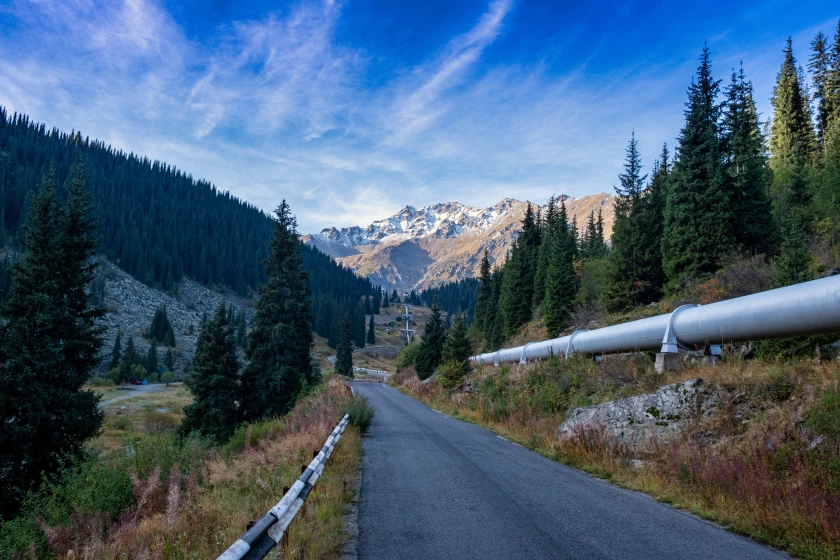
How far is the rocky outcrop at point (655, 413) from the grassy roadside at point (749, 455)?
0.93ft

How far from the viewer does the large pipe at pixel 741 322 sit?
347 inches

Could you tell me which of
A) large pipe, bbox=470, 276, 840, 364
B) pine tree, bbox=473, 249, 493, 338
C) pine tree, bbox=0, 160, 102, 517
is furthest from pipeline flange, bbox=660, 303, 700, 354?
pine tree, bbox=473, 249, 493, 338

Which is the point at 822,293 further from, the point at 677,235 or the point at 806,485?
the point at 677,235

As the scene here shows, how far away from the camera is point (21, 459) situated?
20.0m

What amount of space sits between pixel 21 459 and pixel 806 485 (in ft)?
84.9

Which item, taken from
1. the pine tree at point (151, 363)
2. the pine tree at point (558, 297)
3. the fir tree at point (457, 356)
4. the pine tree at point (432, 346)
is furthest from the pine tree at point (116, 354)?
the pine tree at point (558, 297)

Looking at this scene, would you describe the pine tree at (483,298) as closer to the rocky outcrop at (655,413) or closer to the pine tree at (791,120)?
the pine tree at (791,120)

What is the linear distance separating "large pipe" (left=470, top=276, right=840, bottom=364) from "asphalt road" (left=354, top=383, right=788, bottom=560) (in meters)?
4.63

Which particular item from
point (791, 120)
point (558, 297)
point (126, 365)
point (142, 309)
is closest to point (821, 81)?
point (791, 120)

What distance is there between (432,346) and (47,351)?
3289 centimetres

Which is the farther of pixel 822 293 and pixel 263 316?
pixel 263 316

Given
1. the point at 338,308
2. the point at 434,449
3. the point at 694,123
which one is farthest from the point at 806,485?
the point at 338,308

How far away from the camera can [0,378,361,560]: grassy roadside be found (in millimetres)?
5109

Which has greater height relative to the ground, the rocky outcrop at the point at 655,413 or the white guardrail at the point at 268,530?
the rocky outcrop at the point at 655,413
